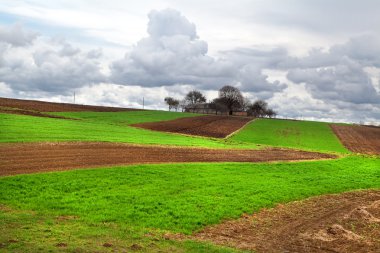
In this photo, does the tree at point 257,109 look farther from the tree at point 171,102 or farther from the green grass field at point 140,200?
the green grass field at point 140,200

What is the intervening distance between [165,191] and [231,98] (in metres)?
132

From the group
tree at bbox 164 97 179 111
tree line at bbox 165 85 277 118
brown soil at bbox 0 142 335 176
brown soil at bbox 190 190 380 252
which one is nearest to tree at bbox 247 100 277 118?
tree line at bbox 165 85 277 118

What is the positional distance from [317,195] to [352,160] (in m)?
22.3

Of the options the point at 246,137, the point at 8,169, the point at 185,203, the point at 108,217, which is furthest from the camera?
the point at 246,137

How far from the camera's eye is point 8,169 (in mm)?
26578

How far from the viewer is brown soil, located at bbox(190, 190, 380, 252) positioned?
17.0 m

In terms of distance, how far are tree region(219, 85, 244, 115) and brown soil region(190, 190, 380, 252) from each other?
129 metres

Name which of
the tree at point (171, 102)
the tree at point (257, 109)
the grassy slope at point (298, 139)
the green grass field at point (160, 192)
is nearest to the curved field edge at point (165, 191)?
the green grass field at point (160, 192)

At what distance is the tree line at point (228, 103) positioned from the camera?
15525cm

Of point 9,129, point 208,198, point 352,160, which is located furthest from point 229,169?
point 9,129

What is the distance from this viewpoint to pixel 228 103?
155m

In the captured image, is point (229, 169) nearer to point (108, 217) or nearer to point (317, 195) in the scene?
point (317, 195)

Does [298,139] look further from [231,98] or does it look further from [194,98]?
[194,98]

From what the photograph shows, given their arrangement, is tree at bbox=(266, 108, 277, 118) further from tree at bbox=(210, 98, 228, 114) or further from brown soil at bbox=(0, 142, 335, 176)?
brown soil at bbox=(0, 142, 335, 176)
